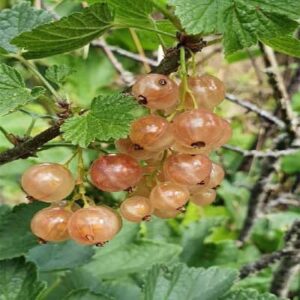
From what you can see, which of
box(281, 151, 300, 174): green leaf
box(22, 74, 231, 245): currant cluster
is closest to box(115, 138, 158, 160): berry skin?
box(22, 74, 231, 245): currant cluster

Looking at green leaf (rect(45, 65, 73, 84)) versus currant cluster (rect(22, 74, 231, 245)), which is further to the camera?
green leaf (rect(45, 65, 73, 84))

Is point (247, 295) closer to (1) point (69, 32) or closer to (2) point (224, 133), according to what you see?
(2) point (224, 133)

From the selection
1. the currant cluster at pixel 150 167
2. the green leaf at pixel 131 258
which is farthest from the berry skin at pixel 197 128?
the green leaf at pixel 131 258

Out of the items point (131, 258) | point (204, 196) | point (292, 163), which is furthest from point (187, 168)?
point (292, 163)

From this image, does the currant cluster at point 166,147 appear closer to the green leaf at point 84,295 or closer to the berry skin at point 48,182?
the berry skin at point 48,182

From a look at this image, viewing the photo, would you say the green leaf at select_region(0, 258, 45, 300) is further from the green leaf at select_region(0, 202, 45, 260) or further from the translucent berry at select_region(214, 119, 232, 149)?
the translucent berry at select_region(214, 119, 232, 149)

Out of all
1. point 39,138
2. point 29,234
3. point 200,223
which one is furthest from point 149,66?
point 39,138
